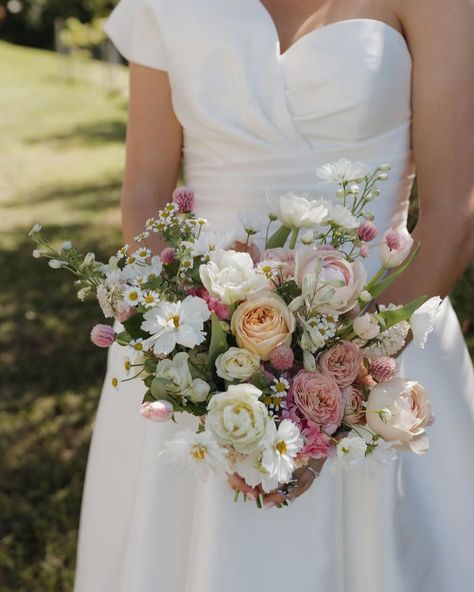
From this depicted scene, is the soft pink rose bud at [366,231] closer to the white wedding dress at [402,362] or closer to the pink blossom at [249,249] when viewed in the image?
the pink blossom at [249,249]

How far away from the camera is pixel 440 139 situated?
1.95 m

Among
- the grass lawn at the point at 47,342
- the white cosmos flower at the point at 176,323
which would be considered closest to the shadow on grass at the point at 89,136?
the grass lawn at the point at 47,342

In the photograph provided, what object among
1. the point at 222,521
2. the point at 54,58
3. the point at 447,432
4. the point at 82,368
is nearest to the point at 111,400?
the point at 222,521

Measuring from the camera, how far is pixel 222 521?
2.00 metres

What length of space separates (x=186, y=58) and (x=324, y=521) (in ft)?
4.16

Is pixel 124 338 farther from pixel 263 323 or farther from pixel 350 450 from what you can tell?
pixel 350 450

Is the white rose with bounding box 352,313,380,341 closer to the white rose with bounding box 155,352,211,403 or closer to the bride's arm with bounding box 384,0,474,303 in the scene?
the white rose with bounding box 155,352,211,403

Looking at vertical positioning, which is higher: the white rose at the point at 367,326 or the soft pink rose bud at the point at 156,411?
the white rose at the point at 367,326

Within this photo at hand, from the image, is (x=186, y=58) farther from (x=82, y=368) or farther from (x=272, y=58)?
(x=82, y=368)

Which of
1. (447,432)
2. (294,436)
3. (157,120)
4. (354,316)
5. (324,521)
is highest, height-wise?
(157,120)

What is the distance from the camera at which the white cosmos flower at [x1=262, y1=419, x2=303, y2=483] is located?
4.41 ft

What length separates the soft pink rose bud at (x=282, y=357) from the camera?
1444 mm

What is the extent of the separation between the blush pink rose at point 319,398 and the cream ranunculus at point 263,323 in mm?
82

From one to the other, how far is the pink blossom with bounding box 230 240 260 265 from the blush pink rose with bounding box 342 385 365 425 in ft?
1.07
